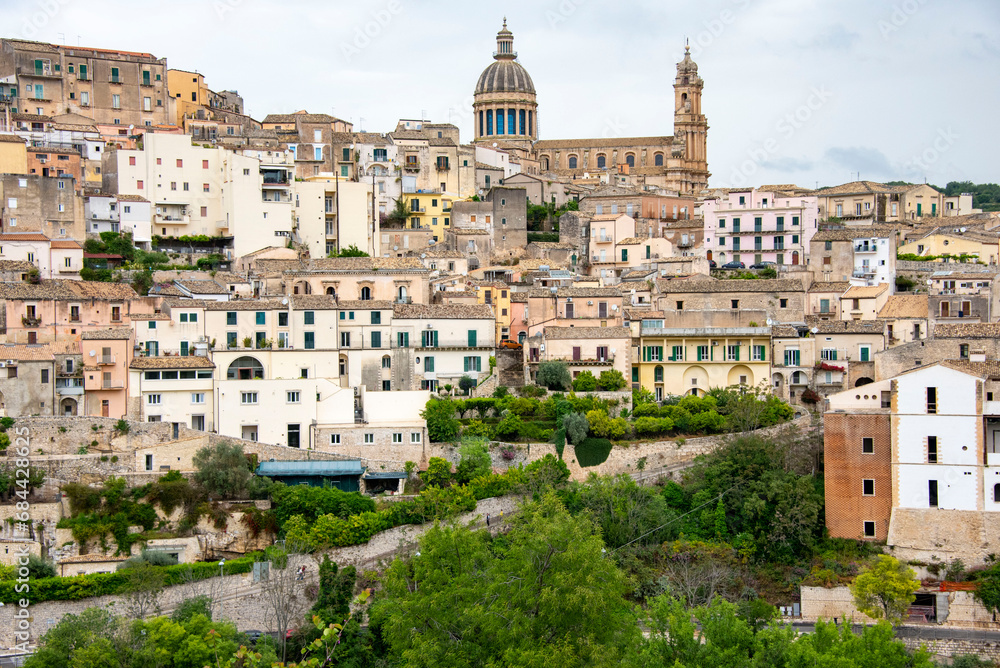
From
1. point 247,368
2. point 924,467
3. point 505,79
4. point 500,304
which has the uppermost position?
point 505,79

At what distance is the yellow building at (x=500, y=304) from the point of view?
45844 millimetres

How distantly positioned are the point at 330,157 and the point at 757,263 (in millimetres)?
20173

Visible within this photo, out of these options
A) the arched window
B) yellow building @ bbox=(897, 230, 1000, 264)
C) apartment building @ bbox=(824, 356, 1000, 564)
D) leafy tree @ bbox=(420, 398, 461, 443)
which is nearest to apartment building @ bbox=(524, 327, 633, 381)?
leafy tree @ bbox=(420, 398, 461, 443)

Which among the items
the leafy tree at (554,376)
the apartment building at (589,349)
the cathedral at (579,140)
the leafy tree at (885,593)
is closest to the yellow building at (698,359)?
the apartment building at (589,349)

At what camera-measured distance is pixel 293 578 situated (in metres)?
33.6

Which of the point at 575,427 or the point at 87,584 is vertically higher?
the point at 575,427

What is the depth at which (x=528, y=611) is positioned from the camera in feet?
84.4

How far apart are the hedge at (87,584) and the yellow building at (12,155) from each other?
2433cm

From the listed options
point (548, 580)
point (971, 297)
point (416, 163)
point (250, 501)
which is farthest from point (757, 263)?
point (548, 580)

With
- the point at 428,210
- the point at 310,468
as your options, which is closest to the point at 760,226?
the point at 428,210

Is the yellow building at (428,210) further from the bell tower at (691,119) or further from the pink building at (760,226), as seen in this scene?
the bell tower at (691,119)

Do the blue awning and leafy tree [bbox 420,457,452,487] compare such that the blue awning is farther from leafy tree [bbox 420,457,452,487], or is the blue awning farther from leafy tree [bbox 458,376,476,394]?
leafy tree [bbox 458,376,476,394]

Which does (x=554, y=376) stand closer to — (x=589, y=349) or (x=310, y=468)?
(x=589, y=349)

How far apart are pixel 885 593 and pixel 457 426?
43.4ft
